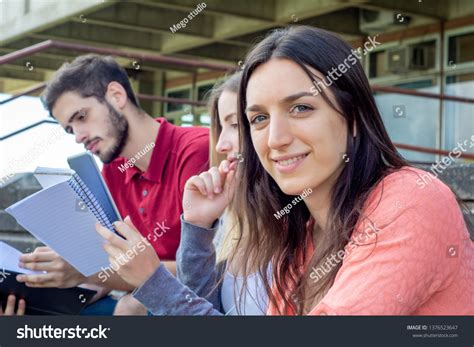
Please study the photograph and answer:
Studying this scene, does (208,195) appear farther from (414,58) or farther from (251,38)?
(414,58)

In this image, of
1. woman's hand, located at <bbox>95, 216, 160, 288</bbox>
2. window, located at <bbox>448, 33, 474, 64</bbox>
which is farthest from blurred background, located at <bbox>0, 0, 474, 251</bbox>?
woman's hand, located at <bbox>95, 216, 160, 288</bbox>

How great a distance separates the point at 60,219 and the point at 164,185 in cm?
59

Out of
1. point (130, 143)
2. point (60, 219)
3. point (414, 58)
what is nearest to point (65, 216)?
point (60, 219)

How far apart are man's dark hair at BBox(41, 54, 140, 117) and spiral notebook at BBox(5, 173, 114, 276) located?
2.33 ft

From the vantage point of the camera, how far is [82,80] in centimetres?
227

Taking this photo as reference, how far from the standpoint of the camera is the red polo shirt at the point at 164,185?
2.04m

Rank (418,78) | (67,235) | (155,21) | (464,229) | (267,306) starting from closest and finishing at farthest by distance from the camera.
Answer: (464,229) < (267,306) < (67,235) < (155,21) < (418,78)

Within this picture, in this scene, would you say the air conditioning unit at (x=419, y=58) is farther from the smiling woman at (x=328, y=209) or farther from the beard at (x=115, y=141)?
the smiling woman at (x=328, y=209)

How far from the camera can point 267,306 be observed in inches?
53.9

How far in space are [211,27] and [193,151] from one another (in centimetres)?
387

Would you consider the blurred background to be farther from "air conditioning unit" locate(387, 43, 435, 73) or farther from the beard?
the beard

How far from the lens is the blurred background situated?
4551 millimetres
